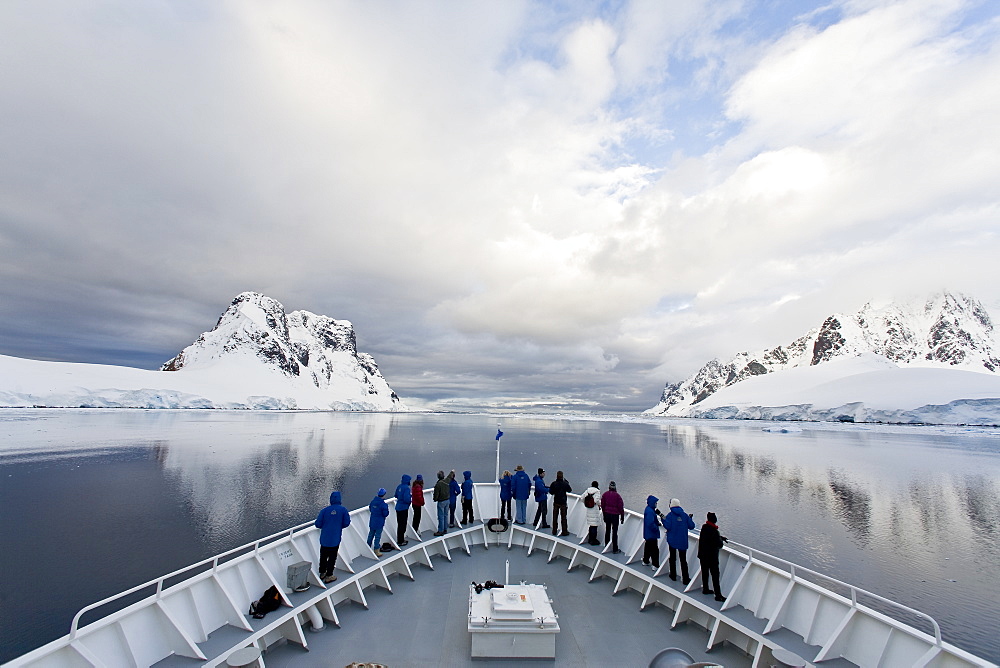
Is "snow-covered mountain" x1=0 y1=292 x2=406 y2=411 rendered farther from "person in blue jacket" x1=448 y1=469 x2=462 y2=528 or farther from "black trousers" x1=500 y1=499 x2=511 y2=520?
"black trousers" x1=500 y1=499 x2=511 y2=520

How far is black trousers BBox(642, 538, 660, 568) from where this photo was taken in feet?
27.0

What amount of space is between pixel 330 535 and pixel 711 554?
6.40 meters

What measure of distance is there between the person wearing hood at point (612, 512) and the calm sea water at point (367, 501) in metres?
8.79

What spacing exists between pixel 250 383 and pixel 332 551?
622 ft

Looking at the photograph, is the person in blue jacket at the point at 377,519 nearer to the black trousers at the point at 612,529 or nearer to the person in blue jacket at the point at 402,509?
the person in blue jacket at the point at 402,509

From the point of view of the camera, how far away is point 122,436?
5459 centimetres

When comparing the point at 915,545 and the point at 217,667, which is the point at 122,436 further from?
the point at 915,545

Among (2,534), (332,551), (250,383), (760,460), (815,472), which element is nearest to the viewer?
(332,551)

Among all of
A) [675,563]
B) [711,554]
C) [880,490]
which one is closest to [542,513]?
[675,563]

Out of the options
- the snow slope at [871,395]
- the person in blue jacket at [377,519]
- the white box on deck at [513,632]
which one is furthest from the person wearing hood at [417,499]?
the snow slope at [871,395]

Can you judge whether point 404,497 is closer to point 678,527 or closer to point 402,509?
point 402,509

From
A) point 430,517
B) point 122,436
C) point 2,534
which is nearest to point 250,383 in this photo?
point 122,436

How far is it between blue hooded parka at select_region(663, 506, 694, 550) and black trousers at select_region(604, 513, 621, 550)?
5.08 feet

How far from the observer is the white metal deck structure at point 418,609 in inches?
191
